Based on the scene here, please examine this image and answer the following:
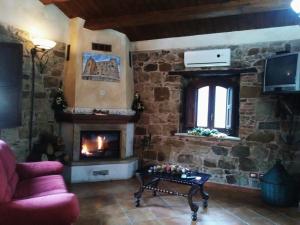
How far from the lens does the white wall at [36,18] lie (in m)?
3.62

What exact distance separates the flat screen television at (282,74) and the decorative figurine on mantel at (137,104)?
6.93 ft

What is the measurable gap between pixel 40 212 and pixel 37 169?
50.5 inches

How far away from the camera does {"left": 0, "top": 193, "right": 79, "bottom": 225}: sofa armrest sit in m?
1.89

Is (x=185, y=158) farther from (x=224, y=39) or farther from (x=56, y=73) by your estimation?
(x=56, y=73)

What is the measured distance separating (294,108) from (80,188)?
3.43m

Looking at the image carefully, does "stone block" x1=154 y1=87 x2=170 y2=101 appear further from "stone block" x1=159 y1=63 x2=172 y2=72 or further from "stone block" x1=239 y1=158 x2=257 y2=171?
"stone block" x1=239 y1=158 x2=257 y2=171

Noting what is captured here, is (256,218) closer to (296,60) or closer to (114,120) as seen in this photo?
(296,60)

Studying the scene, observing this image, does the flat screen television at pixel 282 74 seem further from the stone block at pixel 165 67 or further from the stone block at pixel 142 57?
the stone block at pixel 142 57

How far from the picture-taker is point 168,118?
485 centimetres

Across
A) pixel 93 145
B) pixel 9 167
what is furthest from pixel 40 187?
pixel 93 145

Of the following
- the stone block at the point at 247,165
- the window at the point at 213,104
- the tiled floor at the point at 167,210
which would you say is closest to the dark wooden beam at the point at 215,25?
the window at the point at 213,104

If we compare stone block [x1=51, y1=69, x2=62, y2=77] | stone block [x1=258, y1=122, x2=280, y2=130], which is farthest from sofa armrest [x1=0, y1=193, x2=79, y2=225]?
stone block [x1=258, y1=122, x2=280, y2=130]

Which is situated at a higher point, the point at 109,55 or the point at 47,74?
the point at 109,55

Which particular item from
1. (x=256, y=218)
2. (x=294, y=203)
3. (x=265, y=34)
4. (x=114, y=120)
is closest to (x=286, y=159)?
(x=294, y=203)
